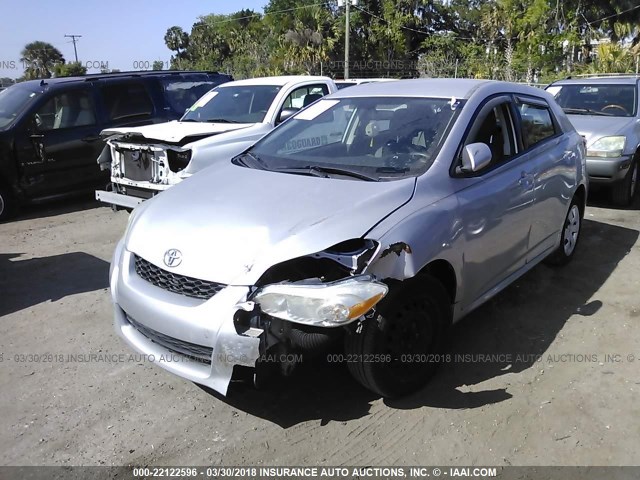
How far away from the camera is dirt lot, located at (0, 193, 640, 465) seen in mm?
2938

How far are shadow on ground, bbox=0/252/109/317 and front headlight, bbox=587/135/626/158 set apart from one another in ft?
20.8

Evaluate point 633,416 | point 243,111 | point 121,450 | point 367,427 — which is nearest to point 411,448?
point 367,427

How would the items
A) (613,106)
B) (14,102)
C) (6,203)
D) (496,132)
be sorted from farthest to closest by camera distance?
1. (613,106)
2. (14,102)
3. (6,203)
4. (496,132)

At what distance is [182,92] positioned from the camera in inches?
372

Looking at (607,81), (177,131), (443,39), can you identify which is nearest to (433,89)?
(177,131)

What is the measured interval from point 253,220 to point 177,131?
378 centimetres

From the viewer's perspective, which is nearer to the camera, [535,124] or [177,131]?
[535,124]

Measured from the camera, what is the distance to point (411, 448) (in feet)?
9.65

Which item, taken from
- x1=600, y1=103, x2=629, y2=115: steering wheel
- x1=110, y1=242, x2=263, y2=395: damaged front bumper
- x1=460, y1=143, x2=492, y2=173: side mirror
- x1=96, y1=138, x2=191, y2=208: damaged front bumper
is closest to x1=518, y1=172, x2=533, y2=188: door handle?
x1=460, y1=143, x2=492, y2=173: side mirror

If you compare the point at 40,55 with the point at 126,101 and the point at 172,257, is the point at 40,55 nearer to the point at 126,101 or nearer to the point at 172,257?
the point at 126,101

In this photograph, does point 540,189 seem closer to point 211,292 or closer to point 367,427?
point 367,427

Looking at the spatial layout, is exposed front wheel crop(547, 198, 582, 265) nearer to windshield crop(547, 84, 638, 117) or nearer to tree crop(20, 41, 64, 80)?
windshield crop(547, 84, 638, 117)

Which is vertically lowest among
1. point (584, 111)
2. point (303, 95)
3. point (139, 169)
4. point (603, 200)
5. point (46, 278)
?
point (603, 200)

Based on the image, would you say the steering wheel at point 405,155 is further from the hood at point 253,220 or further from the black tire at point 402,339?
the black tire at point 402,339
